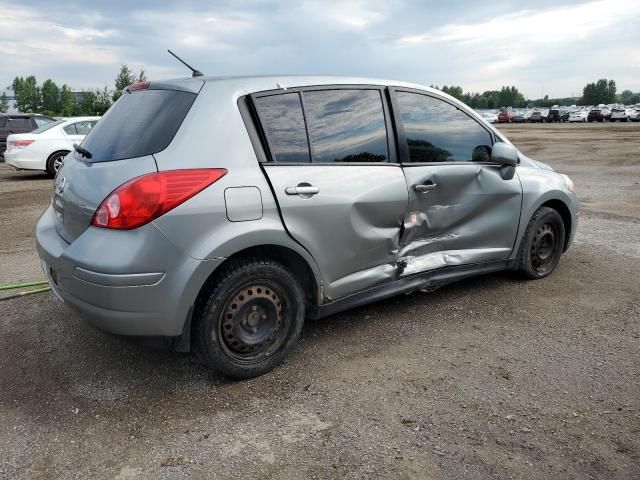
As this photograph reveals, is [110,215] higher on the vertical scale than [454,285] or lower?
higher

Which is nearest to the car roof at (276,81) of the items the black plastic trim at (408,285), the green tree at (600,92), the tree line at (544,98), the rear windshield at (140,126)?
the rear windshield at (140,126)

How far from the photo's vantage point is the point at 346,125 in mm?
3635

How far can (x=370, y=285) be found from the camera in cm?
374

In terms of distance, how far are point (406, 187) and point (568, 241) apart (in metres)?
2.24

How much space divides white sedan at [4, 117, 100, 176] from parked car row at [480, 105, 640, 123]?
124 feet

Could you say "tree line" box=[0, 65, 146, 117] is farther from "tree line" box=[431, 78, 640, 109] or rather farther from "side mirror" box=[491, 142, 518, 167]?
"tree line" box=[431, 78, 640, 109]

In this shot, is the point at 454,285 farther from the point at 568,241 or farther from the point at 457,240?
the point at 568,241

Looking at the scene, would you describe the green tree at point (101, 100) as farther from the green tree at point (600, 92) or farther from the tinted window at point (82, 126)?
the green tree at point (600, 92)

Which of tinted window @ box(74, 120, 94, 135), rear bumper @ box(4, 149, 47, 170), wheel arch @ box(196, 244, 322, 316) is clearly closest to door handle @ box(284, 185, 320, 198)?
wheel arch @ box(196, 244, 322, 316)

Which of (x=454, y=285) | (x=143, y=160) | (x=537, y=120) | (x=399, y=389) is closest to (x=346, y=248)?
(x=399, y=389)

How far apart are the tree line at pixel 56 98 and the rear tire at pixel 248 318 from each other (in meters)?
41.9

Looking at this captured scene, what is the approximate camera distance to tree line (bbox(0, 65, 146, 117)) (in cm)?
4456

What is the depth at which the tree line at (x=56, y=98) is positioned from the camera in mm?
44562

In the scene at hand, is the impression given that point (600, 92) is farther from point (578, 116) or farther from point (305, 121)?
point (305, 121)
